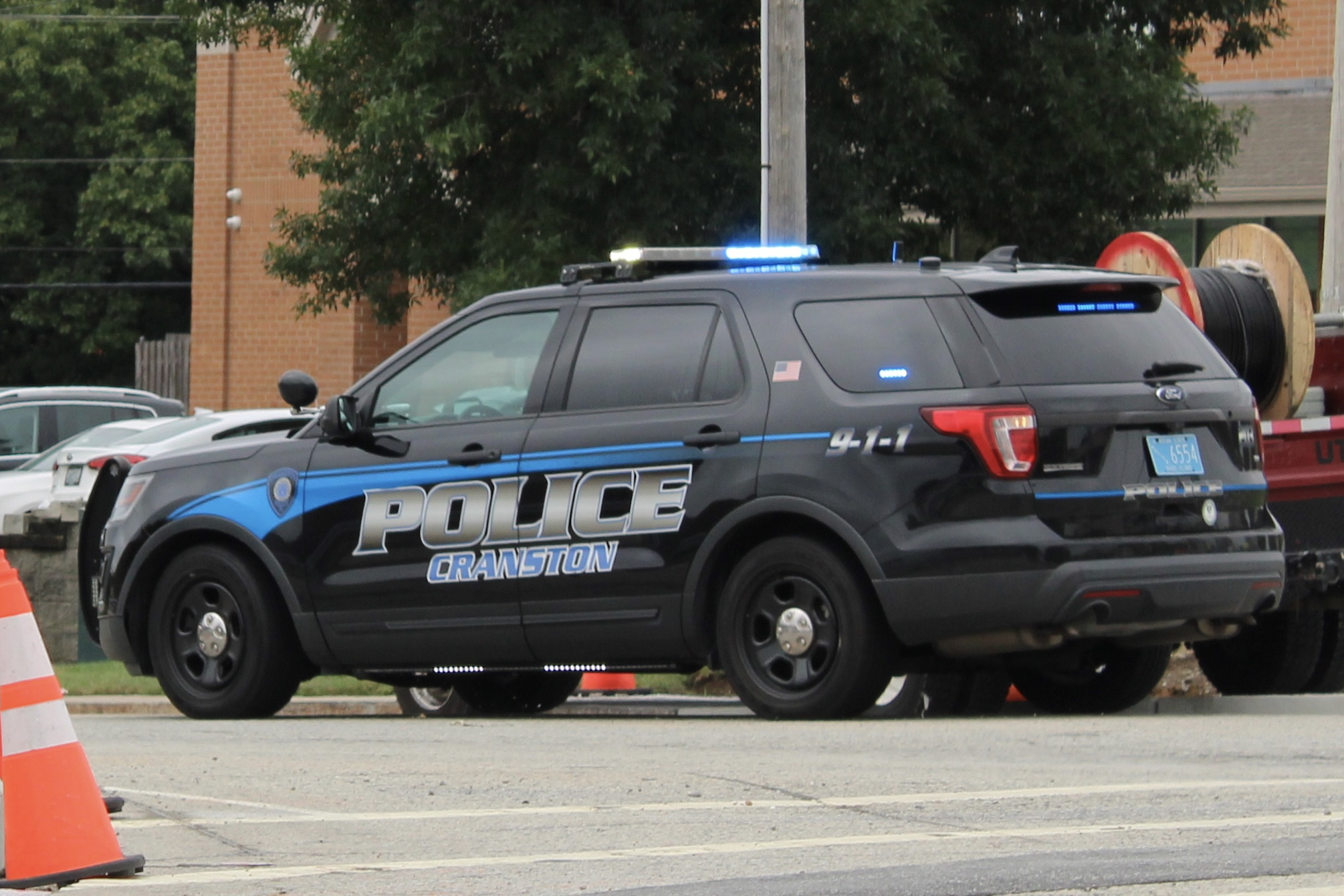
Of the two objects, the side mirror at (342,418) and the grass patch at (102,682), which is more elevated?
the side mirror at (342,418)

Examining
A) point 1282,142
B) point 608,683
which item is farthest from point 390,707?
point 1282,142

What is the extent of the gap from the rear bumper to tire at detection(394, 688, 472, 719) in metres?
3.59

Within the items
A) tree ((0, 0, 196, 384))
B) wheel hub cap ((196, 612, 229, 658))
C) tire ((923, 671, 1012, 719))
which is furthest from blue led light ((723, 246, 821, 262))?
tree ((0, 0, 196, 384))

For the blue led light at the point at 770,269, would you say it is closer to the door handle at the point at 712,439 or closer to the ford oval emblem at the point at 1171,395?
the door handle at the point at 712,439

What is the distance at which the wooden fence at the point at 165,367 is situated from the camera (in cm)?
4147

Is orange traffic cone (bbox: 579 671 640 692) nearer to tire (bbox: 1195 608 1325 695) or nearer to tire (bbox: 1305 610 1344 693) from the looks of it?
tire (bbox: 1195 608 1325 695)

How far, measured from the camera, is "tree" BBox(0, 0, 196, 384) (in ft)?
167

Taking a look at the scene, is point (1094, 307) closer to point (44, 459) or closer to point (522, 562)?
point (522, 562)

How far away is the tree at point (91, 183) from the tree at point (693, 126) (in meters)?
29.9

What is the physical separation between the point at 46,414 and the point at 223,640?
49.1 ft

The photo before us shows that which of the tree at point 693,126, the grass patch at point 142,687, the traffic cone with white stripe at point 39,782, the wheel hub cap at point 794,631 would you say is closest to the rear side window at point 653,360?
the wheel hub cap at point 794,631

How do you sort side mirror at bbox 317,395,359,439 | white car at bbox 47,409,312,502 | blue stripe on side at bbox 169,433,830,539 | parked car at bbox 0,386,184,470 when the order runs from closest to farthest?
1. blue stripe on side at bbox 169,433,830,539
2. side mirror at bbox 317,395,359,439
3. white car at bbox 47,409,312,502
4. parked car at bbox 0,386,184,470

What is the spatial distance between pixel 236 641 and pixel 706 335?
2588 mm

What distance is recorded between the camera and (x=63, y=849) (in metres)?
5.55
